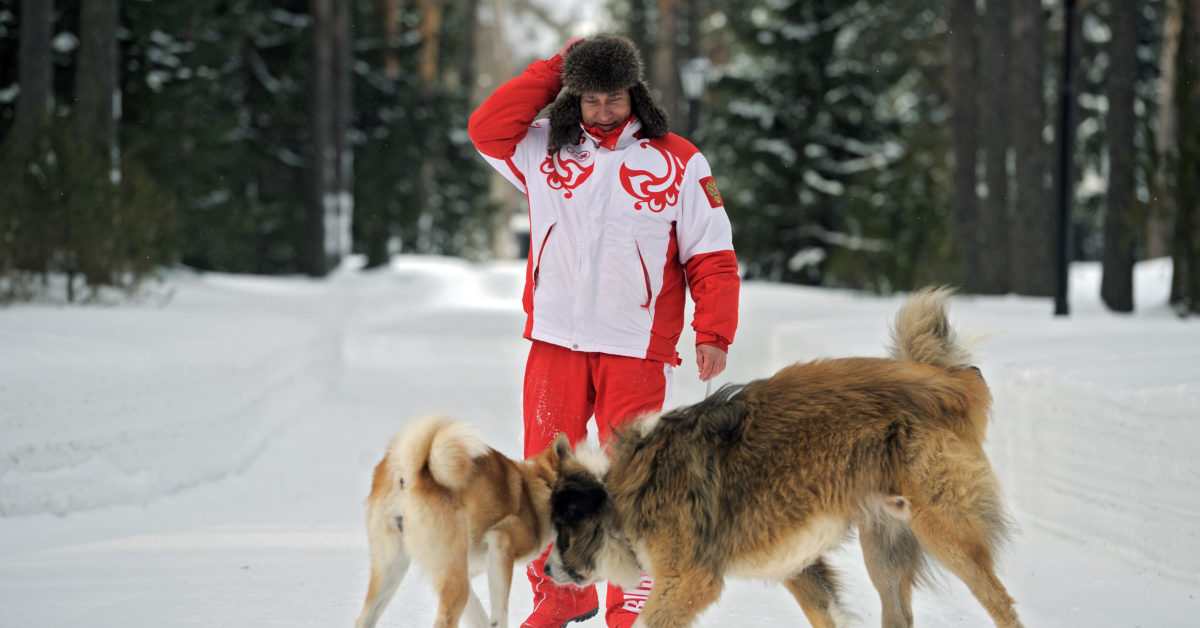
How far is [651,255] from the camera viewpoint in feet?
15.6

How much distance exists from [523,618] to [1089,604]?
2.56 metres

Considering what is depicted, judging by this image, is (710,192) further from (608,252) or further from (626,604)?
(626,604)

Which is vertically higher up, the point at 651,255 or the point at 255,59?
the point at 255,59

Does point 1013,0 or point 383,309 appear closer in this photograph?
point 1013,0

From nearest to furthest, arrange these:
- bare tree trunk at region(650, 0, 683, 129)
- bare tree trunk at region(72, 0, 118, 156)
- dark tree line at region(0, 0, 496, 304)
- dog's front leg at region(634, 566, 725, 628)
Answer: dog's front leg at region(634, 566, 725, 628) < dark tree line at region(0, 0, 496, 304) < bare tree trunk at region(72, 0, 118, 156) < bare tree trunk at region(650, 0, 683, 129)

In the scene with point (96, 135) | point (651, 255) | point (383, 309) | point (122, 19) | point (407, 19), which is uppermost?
point (407, 19)

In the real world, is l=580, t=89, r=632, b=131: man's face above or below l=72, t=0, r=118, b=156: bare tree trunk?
below

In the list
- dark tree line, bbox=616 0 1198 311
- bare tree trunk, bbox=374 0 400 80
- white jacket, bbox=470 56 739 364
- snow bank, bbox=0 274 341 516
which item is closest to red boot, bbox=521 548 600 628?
white jacket, bbox=470 56 739 364

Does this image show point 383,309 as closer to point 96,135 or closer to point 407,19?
point 96,135

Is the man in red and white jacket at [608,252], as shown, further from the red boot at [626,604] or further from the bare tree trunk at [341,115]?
the bare tree trunk at [341,115]

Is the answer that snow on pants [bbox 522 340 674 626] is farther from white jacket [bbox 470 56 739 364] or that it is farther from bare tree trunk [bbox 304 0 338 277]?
bare tree trunk [bbox 304 0 338 277]

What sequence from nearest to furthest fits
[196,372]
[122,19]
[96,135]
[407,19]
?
[196,372], [96,135], [122,19], [407,19]

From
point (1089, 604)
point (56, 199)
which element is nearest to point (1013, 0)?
point (56, 199)

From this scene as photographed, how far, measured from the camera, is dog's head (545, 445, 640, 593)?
4.18 metres
